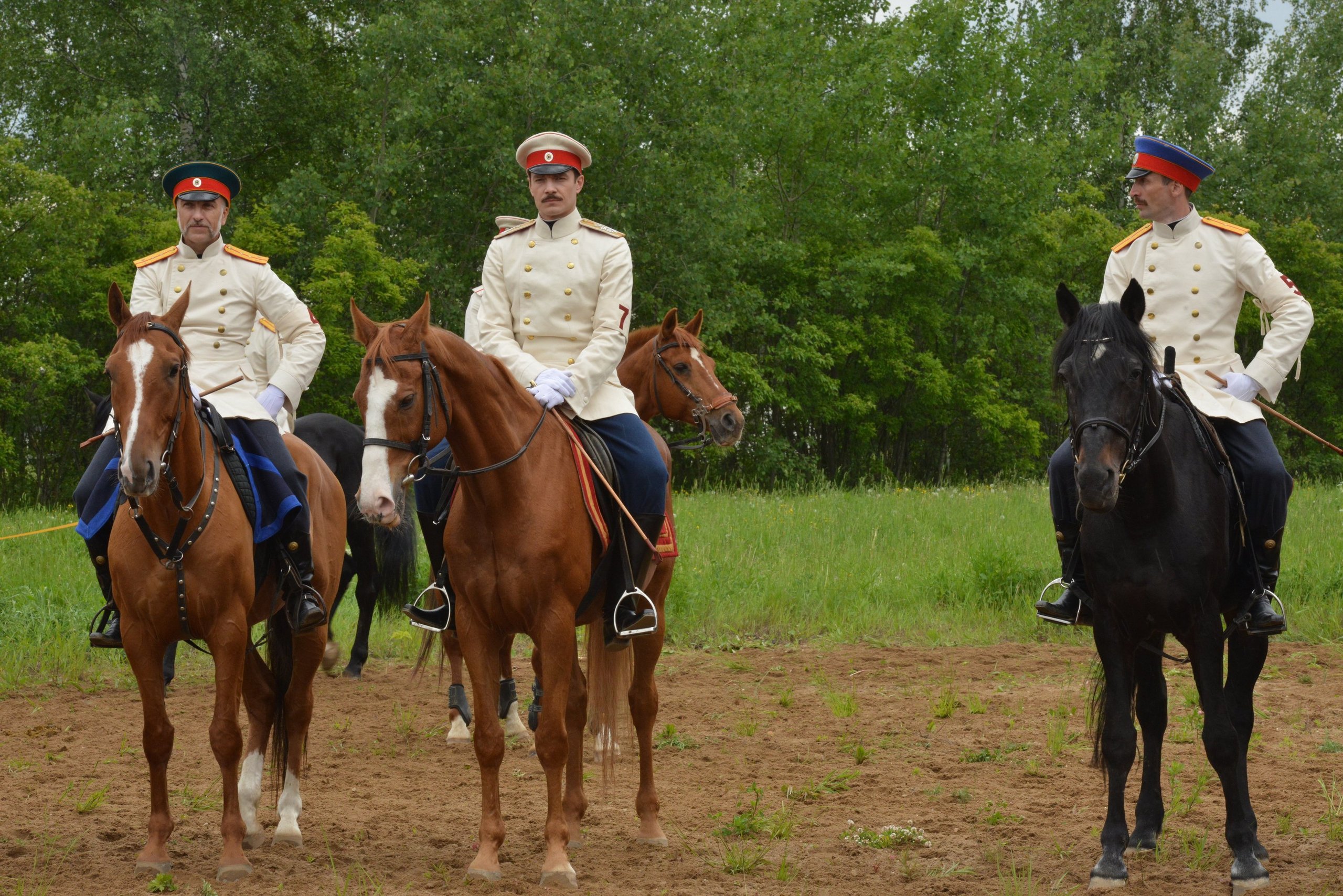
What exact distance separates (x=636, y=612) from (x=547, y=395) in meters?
1.08

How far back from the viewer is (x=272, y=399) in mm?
6785

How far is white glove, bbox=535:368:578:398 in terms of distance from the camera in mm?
5922

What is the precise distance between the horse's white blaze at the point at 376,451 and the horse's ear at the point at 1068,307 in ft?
9.09

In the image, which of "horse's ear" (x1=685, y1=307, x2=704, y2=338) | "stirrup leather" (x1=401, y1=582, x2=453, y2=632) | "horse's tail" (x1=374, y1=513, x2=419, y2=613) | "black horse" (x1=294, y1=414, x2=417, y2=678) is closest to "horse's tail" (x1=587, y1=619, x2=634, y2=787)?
"stirrup leather" (x1=401, y1=582, x2=453, y2=632)

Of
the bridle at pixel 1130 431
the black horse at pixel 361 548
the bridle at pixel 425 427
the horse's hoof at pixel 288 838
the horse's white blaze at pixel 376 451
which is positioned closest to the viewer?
the horse's white blaze at pixel 376 451

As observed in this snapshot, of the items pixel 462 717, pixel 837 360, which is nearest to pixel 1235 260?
pixel 462 717

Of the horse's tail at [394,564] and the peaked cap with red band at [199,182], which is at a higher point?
the peaked cap with red band at [199,182]

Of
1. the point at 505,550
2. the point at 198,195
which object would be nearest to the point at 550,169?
the point at 198,195

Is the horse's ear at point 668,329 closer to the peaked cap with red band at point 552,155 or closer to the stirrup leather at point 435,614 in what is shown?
the peaked cap with red band at point 552,155

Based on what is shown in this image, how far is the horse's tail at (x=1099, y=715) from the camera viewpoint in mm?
5785

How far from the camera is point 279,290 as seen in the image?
695 cm

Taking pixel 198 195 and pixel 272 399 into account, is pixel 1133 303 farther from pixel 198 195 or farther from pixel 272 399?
pixel 198 195

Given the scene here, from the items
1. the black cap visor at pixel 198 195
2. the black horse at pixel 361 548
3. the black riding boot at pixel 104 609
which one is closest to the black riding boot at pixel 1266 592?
the black riding boot at pixel 104 609

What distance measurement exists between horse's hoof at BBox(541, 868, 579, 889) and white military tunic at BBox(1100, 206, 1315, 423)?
3493 mm
